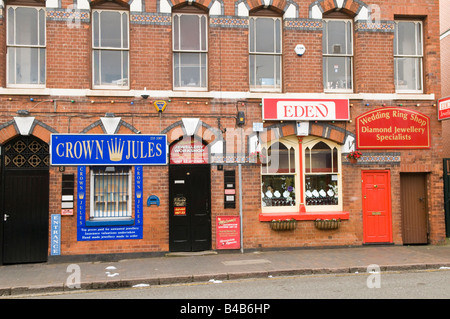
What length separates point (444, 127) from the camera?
18094mm

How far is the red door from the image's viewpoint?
40.6ft

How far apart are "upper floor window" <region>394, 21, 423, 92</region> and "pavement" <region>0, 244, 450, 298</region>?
4827 mm

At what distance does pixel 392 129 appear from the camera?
12.4m

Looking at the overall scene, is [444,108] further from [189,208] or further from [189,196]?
[189,208]

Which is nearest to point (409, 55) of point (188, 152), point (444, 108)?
point (444, 108)

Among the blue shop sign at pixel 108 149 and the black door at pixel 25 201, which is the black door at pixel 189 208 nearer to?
the blue shop sign at pixel 108 149

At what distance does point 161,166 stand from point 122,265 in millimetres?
2723

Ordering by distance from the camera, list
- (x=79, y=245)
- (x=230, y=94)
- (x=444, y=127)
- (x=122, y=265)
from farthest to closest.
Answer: (x=444, y=127) → (x=230, y=94) → (x=79, y=245) → (x=122, y=265)

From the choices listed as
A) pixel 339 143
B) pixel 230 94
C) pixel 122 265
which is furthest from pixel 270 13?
pixel 122 265

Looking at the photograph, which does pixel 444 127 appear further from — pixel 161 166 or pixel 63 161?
pixel 63 161

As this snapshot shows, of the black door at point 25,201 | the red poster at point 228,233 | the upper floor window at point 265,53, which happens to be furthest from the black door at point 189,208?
the black door at point 25,201

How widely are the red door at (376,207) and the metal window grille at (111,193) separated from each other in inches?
260

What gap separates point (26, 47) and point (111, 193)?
14.4 feet

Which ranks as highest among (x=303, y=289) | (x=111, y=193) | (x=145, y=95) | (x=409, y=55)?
(x=409, y=55)
